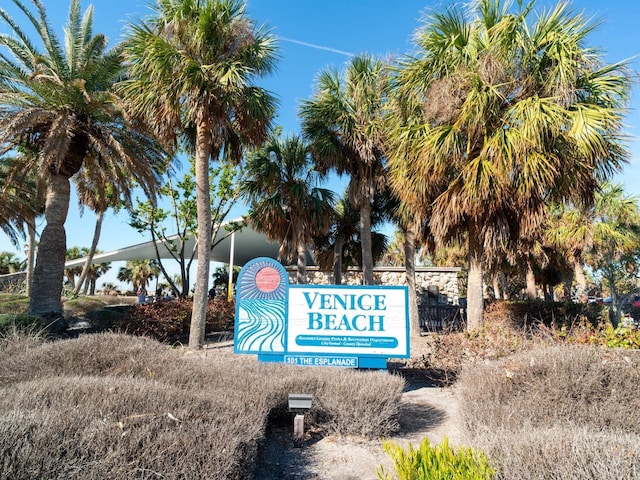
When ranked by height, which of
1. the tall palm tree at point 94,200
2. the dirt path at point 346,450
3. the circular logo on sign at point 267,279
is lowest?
the dirt path at point 346,450

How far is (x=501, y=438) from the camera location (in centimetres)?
288

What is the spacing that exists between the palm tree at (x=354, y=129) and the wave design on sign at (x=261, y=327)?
22.3 ft

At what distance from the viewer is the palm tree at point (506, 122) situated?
760 cm

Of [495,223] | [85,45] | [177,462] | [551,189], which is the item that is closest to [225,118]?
[85,45]

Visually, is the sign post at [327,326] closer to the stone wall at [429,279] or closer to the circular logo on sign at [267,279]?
the circular logo on sign at [267,279]

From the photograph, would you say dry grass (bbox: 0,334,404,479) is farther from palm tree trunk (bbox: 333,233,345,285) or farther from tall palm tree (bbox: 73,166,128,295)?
tall palm tree (bbox: 73,166,128,295)

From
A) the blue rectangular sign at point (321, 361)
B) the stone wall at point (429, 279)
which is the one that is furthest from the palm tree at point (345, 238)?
the blue rectangular sign at point (321, 361)

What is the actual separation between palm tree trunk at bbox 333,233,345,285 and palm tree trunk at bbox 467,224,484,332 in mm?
7694

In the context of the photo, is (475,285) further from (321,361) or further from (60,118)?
(60,118)

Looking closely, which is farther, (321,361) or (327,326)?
(327,326)

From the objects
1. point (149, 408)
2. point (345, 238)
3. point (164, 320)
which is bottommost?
point (149, 408)

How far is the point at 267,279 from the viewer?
7.18m

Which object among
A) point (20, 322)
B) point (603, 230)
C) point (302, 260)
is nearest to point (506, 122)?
point (302, 260)

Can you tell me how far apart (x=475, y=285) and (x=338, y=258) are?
823cm
